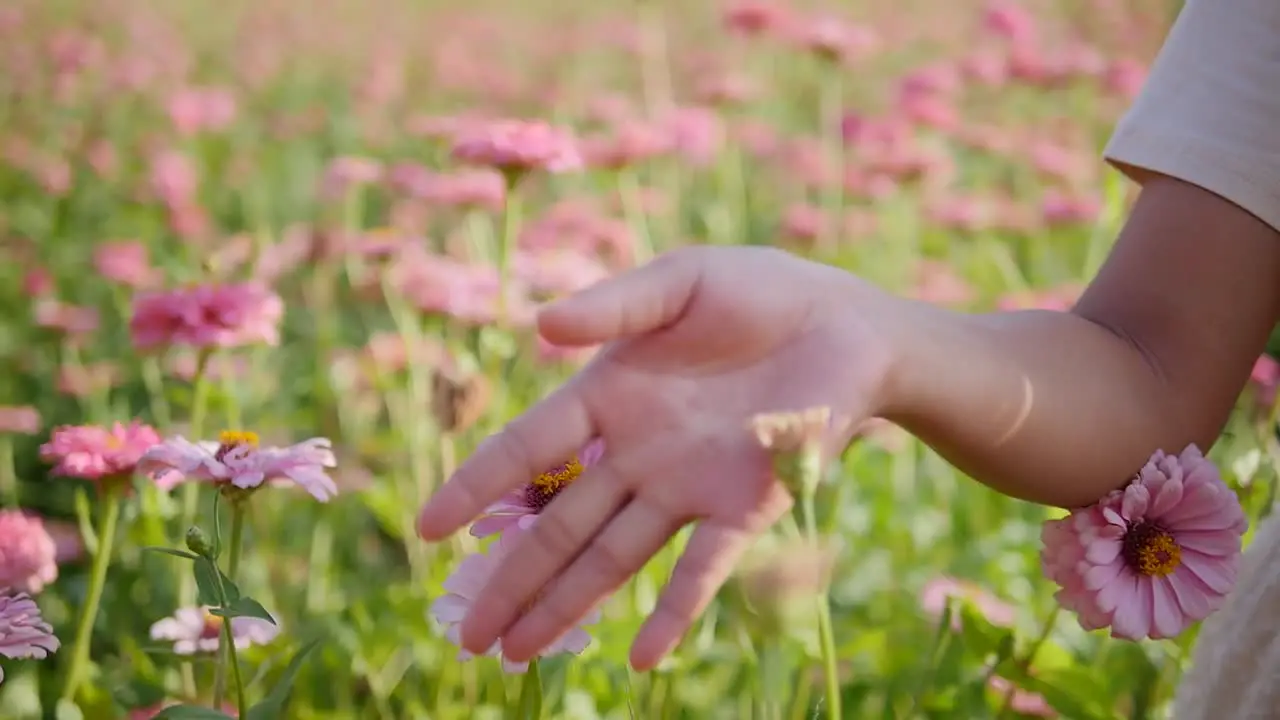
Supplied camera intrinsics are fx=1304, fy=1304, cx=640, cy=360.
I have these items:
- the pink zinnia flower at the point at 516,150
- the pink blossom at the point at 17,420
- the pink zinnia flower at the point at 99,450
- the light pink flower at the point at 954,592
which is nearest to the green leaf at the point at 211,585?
the pink zinnia flower at the point at 99,450

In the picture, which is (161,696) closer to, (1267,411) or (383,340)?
(383,340)

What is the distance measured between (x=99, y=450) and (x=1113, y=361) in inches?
17.0

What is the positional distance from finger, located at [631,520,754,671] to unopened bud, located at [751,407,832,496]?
0.09 feet

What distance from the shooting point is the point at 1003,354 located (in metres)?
0.47

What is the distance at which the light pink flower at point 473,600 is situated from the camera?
0.43 m

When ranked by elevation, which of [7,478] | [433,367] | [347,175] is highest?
[347,175]

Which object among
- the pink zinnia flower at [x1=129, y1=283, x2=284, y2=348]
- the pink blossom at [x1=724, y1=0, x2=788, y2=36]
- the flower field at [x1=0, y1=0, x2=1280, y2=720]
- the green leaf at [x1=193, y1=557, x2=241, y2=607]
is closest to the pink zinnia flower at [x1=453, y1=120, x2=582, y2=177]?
the flower field at [x1=0, y1=0, x2=1280, y2=720]

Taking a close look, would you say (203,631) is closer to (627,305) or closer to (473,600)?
(473,600)

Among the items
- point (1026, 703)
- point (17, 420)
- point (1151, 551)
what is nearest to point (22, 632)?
point (1151, 551)

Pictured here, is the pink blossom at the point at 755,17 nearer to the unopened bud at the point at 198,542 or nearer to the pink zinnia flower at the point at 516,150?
the pink zinnia flower at the point at 516,150

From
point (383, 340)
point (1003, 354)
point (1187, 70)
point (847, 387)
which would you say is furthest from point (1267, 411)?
point (383, 340)

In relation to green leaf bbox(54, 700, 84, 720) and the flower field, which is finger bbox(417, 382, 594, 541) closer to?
the flower field

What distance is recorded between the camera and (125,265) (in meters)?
1.20

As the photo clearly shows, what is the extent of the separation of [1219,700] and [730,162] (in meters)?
1.35
